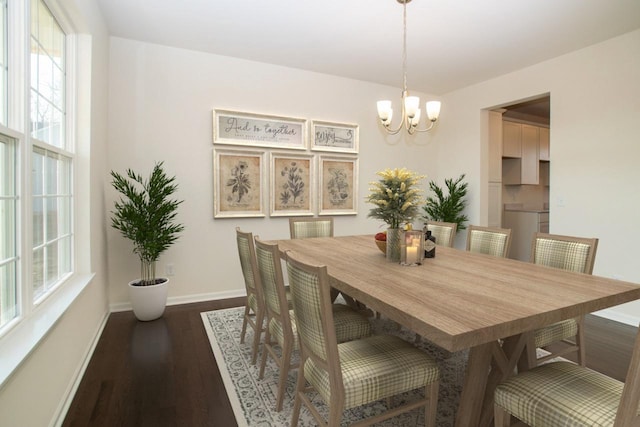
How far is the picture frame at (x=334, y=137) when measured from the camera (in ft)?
14.2

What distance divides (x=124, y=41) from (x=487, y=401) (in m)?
4.21

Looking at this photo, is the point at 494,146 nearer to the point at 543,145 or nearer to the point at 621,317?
the point at 543,145

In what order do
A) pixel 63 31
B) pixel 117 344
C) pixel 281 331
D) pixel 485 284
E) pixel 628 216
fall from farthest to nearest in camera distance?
pixel 628 216, pixel 117 344, pixel 63 31, pixel 281 331, pixel 485 284

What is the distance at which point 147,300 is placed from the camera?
3.08 metres

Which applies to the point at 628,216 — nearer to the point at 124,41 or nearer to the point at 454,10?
Result: the point at 454,10

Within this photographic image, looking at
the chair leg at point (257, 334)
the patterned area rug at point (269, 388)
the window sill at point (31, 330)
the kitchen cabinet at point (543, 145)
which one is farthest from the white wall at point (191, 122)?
the kitchen cabinet at point (543, 145)

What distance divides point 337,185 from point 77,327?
124 inches

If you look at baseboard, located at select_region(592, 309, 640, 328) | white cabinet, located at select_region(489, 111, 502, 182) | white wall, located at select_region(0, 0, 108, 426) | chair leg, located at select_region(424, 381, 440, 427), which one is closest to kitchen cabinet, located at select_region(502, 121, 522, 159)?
white cabinet, located at select_region(489, 111, 502, 182)

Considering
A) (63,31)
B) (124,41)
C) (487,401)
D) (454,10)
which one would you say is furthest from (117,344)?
(454,10)

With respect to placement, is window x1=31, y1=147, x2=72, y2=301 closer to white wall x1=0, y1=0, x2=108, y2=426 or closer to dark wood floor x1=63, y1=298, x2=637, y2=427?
white wall x1=0, y1=0, x2=108, y2=426

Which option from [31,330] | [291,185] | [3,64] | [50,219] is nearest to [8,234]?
[31,330]

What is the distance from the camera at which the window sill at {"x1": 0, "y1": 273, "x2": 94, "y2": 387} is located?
1.24 meters

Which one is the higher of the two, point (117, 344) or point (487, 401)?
point (487, 401)

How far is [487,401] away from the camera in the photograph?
1564mm
